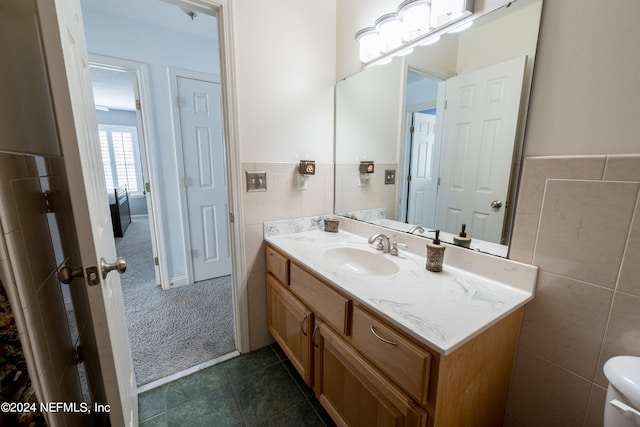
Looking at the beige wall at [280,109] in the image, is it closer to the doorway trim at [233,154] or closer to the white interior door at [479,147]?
the doorway trim at [233,154]

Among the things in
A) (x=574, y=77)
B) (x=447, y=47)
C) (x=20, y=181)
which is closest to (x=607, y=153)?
(x=574, y=77)

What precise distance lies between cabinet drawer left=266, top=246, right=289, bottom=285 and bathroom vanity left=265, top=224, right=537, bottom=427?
3 centimetres

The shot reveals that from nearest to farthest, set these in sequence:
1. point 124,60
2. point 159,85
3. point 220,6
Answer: point 220,6
point 124,60
point 159,85

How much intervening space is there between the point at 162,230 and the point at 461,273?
98.6 inches

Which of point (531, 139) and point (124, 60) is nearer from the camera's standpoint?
point (531, 139)

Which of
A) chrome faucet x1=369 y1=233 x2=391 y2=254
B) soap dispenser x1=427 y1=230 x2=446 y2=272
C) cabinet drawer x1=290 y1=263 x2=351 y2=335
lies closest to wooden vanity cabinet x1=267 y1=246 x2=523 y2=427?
cabinet drawer x1=290 y1=263 x2=351 y2=335

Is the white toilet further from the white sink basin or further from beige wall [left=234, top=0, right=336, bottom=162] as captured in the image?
beige wall [left=234, top=0, right=336, bottom=162]

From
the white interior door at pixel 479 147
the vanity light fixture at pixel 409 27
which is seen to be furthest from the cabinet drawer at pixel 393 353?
the vanity light fixture at pixel 409 27

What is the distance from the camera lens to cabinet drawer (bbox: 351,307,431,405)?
729 millimetres

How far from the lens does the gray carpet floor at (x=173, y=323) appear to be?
1.69 metres

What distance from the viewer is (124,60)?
7.07 ft

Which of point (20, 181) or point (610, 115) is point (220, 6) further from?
point (610, 115)

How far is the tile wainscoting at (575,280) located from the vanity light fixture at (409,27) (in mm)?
691

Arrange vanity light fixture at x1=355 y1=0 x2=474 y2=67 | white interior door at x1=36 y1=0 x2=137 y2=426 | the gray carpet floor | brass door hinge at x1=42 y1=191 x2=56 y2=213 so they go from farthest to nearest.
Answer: the gray carpet floor → vanity light fixture at x1=355 y1=0 x2=474 y2=67 → brass door hinge at x1=42 y1=191 x2=56 y2=213 → white interior door at x1=36 y1=0 x2=137 y2=426
